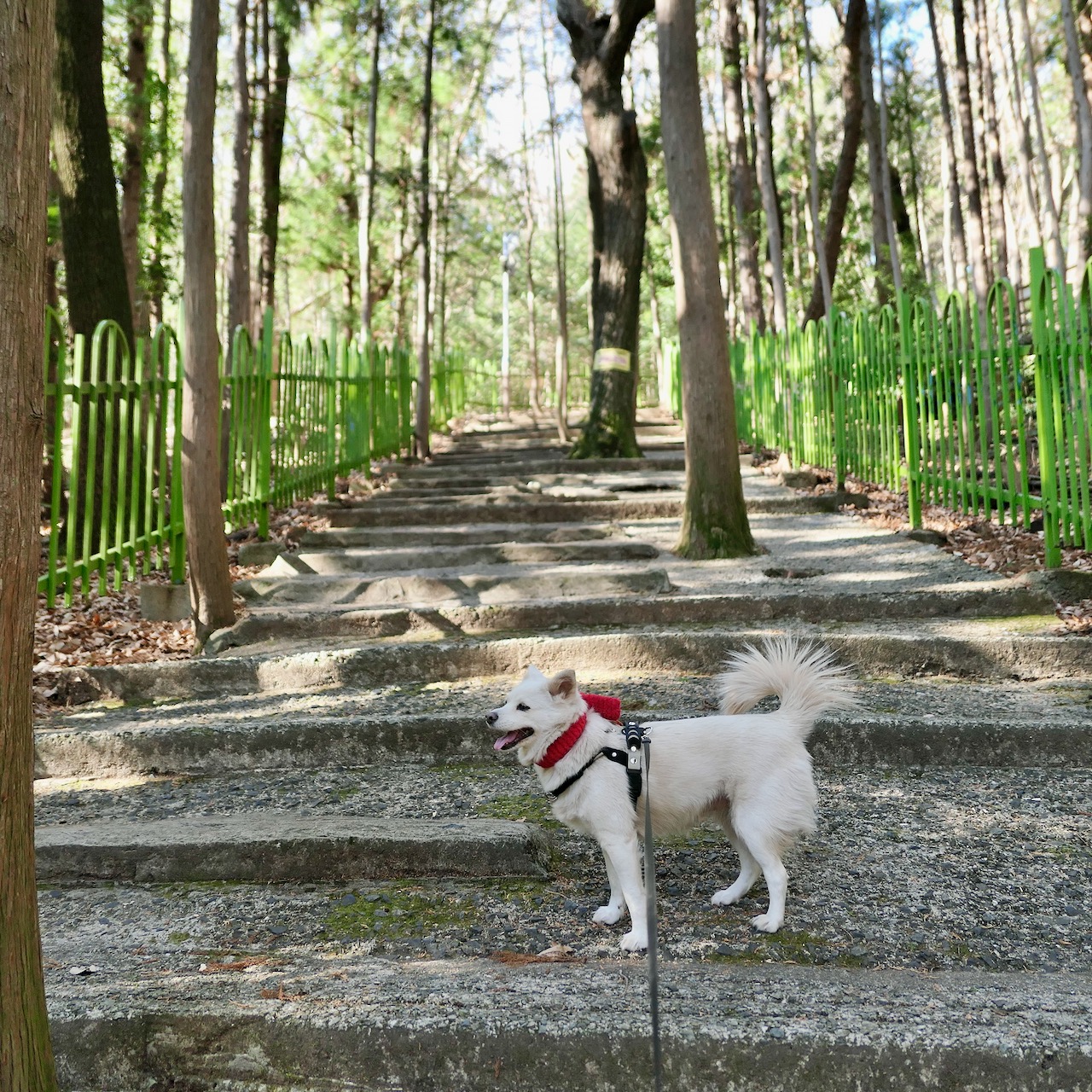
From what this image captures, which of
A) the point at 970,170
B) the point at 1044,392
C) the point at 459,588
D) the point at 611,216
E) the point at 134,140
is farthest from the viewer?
the point at 970,170

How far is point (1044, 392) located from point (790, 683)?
440 cm

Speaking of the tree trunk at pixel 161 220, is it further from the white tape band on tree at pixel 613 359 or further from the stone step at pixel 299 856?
the stone step at pixel 299 856

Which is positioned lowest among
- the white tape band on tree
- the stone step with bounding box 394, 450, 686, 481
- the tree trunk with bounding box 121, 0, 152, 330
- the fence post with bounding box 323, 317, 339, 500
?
the stone step with bounding box 394, 450, 686, 481

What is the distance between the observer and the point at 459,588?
806cm

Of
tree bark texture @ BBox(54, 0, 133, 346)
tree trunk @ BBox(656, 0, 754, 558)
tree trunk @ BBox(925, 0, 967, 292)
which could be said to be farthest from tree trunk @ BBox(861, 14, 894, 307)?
tree bark texture @ BBox(54, 0, 133, 346)

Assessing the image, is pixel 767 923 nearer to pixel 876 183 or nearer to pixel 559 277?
pixel 559 277

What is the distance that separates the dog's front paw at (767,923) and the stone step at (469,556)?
5646mm

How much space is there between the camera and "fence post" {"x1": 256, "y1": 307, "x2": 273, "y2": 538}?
9.83 meters

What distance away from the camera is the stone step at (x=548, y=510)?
10.9 m

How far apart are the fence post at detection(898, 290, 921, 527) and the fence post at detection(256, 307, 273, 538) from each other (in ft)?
19.3

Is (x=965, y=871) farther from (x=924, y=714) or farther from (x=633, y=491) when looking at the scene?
(x=633, y=491)

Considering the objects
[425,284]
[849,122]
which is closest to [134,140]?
[425,284]

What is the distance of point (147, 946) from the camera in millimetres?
3492

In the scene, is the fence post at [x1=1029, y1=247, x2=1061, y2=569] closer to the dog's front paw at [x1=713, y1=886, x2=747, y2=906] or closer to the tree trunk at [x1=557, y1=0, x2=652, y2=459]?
the dog's front paw at [x1=713, y1=886, x2=747, y2=906]
